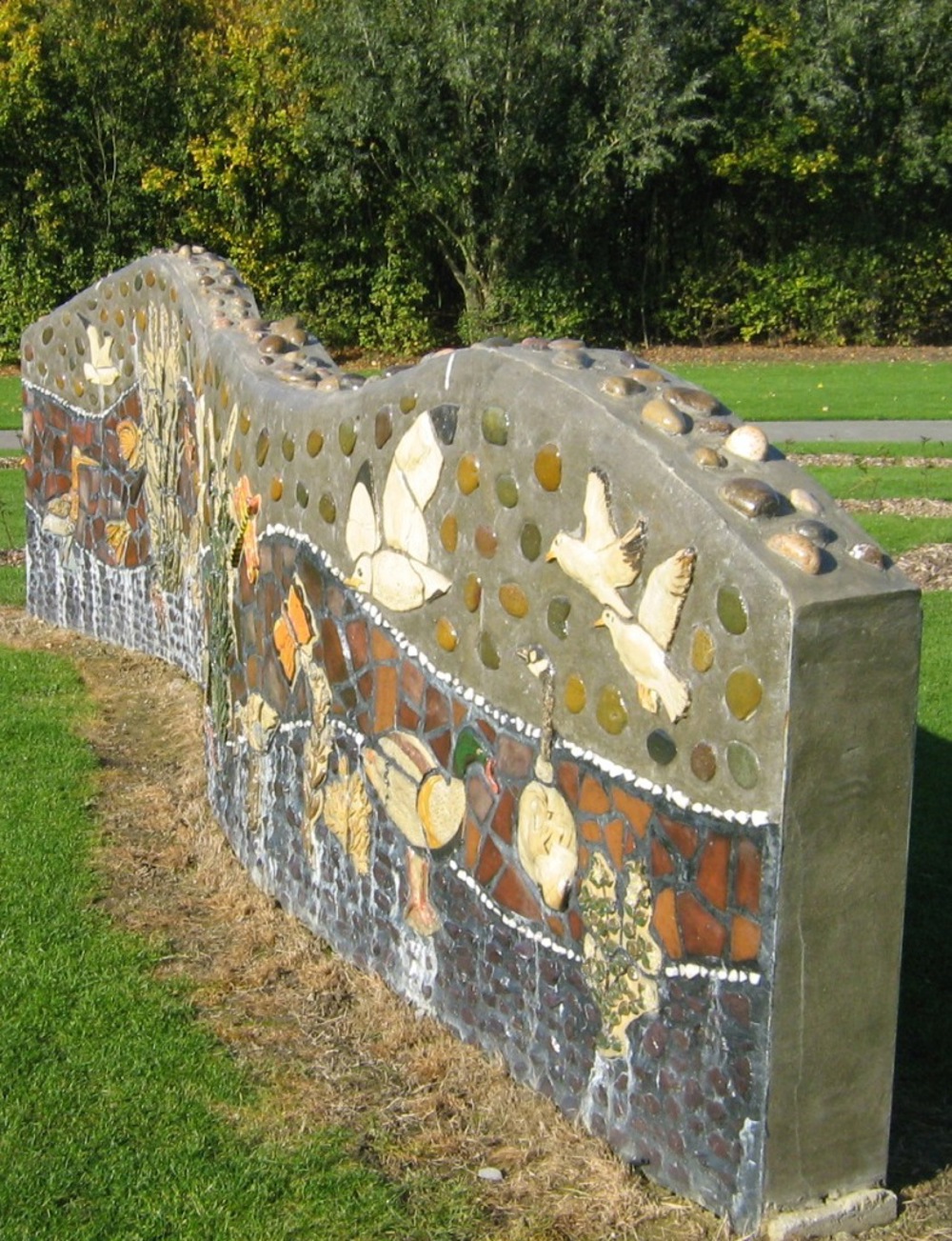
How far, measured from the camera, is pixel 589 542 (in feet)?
11.6

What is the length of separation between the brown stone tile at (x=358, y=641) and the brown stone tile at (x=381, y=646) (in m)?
0.03

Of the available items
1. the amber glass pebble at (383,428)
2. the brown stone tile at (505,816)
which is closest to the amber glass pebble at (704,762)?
the brown stone tile at (505,816)

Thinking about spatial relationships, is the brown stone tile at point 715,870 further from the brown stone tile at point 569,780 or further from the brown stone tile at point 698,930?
the brown stone tile at point 569,780

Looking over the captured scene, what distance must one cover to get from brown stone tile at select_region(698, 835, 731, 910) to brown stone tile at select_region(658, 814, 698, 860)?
0.04 metres

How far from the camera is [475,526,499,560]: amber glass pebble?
3.93m

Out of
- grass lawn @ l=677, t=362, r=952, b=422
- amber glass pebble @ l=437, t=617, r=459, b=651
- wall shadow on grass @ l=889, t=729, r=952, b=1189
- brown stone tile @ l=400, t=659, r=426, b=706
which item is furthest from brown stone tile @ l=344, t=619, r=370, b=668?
grass lawn @ l=677, t=362, r=952, b=422

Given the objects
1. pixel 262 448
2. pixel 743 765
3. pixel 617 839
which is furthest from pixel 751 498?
pixel 262 448

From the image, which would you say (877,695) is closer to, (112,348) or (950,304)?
(112,348)

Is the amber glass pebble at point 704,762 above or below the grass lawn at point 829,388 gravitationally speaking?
above

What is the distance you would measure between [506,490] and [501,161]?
22.0 metres

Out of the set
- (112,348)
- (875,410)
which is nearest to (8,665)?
(112,348)

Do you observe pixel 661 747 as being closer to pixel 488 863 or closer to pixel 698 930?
pixel 698 930

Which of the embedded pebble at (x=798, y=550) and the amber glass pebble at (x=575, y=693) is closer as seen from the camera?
the embedded pebble at (x=798, y=550)

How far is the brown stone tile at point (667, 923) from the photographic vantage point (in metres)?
3.40
